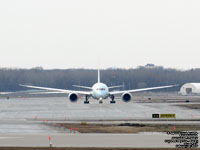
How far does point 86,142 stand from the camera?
125 feet

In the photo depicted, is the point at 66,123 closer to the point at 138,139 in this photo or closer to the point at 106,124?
the point at 106,124

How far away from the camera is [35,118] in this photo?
6038 centimetres

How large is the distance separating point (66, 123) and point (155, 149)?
2104 cm

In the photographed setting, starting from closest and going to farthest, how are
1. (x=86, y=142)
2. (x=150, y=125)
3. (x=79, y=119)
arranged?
(x=86, y=142)
(x=150, y=125)
(x=79, y=119)

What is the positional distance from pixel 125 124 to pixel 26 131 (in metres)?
10.8

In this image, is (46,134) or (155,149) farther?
(46,134)

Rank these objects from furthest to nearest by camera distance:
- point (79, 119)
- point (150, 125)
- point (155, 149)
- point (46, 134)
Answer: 1. point (79, 119)
2. point (150, 125)
3. point (46, 134)
4. point (155, 149)

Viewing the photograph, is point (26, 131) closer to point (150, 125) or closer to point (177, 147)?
point (150, 125)

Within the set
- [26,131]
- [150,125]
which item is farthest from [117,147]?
[150,125]

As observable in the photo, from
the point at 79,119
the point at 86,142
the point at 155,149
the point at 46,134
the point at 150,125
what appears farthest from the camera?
the point at 79,119

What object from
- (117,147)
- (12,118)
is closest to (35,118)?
(12,118)

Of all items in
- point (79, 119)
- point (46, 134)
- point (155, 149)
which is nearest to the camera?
point (155, 149)

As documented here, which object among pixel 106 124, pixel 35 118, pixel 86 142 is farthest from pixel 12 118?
pixel 86 142

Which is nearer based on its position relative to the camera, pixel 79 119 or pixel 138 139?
pixel 138 139
